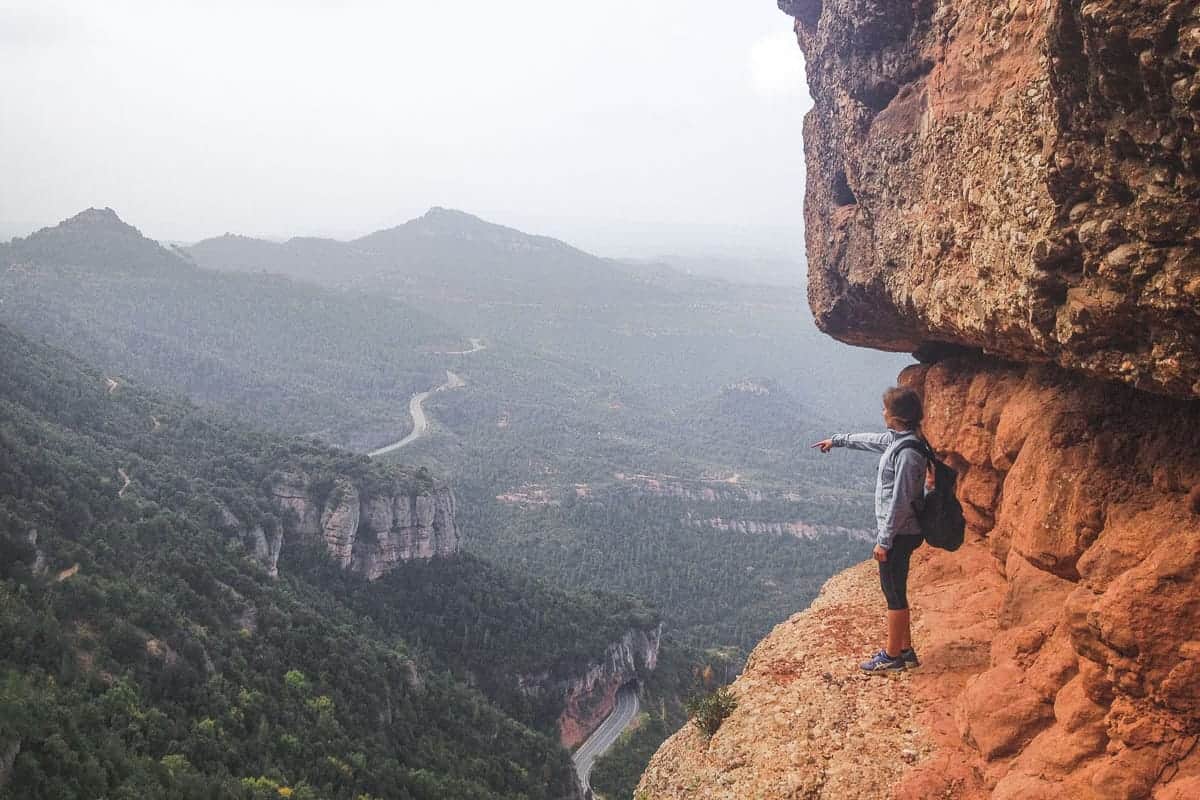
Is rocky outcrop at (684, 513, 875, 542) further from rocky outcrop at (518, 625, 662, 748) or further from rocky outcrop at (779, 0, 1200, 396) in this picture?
rocky outcrop at (779, 0, 1200, 396)

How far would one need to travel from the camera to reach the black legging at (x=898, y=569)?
9.05 m

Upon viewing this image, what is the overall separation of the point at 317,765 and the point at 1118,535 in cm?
2785

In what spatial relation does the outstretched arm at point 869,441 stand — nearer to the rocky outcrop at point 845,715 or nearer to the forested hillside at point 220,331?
the rocky outcrop at point 845,715

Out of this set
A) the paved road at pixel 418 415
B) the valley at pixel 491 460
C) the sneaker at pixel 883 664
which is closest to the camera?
the sneaker at pixel 883 664

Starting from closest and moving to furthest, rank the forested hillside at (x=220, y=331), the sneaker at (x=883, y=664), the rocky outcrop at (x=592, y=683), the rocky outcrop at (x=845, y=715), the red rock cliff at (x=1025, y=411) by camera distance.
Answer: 1. the red rock cliff at (x=1025, y=411)
2. the rocky outcrop at (x=845, y=715)
3. the sneaker at (x=883, y=664)
4. the rocky outcrop at (x=592, y=683)
5. the forested hillside at (x=220, y=331)

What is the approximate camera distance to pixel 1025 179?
6.85 meters

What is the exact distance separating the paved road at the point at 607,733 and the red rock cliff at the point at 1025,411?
4106 centimetres

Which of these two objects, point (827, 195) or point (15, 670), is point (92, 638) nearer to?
point (15, 670)

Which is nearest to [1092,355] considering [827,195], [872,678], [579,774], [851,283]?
[872,678]

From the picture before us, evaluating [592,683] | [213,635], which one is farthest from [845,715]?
[592,683]

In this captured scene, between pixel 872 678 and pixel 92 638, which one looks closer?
pixel 872 678

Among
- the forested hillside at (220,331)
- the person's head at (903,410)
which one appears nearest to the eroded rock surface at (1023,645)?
the person's head at (903,410)

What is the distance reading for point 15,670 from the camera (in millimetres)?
20375

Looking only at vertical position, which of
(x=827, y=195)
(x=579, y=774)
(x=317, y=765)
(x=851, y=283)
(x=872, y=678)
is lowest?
(x=579, y=774)
